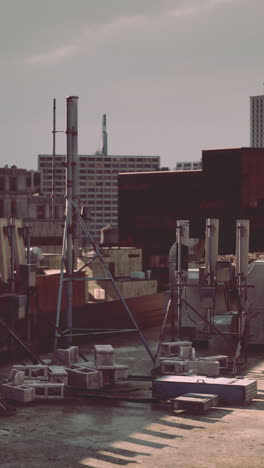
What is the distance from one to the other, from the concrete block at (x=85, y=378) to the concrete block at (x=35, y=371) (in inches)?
24.8

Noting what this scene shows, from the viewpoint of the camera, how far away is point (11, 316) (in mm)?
18703

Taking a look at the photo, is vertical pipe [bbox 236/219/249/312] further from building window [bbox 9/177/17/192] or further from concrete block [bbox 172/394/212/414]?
building window [bbox 9/177/17/192]

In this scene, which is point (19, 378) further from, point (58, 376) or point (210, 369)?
point (210, 369)

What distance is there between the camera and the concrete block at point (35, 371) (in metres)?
16.5

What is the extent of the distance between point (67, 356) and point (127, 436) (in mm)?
5834

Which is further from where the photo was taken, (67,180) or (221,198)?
(221,198)

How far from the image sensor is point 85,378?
16.7 m

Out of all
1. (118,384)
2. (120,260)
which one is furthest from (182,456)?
(120,260)

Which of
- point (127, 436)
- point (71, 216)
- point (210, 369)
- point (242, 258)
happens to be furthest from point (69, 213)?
point (127, 436)

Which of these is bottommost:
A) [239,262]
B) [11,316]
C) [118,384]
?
[118,384]

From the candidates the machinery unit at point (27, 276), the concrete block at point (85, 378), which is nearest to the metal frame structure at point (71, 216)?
the machinery unit at point (27, 276)

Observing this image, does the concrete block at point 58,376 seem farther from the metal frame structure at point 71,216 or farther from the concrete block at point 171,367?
the metal frame structure at point 71,216

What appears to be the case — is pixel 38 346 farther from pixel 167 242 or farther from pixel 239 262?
pixel 167 242

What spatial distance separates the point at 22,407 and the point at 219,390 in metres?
3.88
